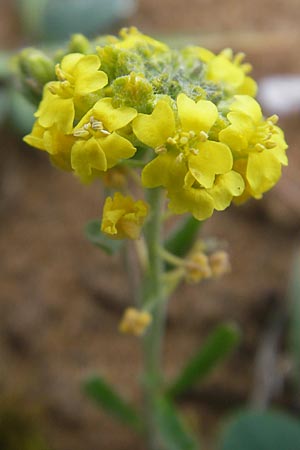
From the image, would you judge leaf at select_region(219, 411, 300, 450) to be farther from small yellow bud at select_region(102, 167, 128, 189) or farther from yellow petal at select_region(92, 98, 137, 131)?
yellow petal at select_region(92, 98, 137, 131)

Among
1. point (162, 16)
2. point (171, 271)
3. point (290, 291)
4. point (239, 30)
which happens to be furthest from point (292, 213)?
point (162, 16)

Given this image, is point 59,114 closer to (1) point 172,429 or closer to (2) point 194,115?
(2) point 194,115

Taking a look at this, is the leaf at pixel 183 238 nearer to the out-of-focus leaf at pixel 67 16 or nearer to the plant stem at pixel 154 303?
the plant stem at pixel 154 303

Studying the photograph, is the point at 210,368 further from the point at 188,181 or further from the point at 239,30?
the point at 239,30

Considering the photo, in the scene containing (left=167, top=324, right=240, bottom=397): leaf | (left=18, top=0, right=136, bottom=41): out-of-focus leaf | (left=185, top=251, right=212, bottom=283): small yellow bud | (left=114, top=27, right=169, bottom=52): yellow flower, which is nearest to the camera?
(left=114, top=27, right=169, bottom=52): yellow flower

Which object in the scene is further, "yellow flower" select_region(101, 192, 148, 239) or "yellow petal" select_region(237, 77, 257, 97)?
"yellow petal" select_region(237, 77, 257, 97)

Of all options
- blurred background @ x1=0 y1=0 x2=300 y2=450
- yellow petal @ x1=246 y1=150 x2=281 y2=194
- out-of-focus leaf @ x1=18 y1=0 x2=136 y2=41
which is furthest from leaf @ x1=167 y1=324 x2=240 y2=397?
out-of-focus leaf @ x1=18 y1=0 x2=136 y2=41
